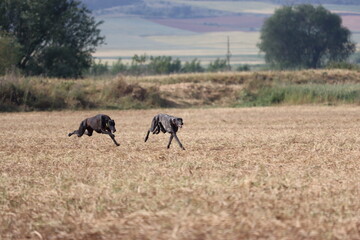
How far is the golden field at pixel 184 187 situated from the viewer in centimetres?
828

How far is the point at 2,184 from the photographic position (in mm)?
11508

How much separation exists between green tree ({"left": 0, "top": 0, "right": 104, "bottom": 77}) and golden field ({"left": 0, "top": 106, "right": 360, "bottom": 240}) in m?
37.9

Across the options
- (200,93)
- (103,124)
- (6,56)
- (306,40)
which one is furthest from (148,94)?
(306,40)

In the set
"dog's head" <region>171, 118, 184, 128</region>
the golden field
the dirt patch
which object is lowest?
the dirt patch

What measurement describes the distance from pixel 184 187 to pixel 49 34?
49028 millimetres

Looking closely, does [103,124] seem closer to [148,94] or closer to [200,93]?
[148,94]

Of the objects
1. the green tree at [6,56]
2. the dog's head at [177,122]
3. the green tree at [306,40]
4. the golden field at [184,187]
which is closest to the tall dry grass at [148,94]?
the green tree at [6,56]

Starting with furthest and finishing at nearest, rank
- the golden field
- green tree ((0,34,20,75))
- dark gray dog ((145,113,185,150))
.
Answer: green tree ((0,34,20,75))
dark gray dog ((145,113,185,150))
the golden field

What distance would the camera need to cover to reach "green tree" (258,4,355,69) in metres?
115

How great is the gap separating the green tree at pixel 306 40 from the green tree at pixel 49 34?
182 feet

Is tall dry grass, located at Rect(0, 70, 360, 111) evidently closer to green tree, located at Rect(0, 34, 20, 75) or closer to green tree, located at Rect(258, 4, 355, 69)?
green tree, located at Rect(0, 34, 20, 75)

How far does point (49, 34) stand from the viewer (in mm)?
57812

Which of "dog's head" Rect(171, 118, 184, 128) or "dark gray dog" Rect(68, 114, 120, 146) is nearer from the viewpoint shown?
"dog's head" Rect(171, 118, 184, 128)

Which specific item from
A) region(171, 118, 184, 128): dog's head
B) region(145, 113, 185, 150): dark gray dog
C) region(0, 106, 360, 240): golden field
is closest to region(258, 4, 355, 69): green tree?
region(0, 106, 360, 240): golden field
